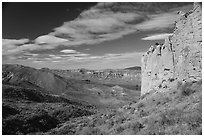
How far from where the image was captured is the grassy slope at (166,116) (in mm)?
13308

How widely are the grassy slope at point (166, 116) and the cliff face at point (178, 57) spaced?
1.33 metres

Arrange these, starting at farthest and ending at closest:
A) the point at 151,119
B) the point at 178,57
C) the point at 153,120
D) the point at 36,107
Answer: the point at 36,107, the point at 178,57, the point at 151,119, the point at 153,120

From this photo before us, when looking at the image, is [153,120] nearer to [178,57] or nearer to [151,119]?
[151,119]

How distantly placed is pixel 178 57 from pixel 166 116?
298 inches

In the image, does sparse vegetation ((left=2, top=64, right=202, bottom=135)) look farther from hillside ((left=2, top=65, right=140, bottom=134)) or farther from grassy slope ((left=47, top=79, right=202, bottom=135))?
hillside ((left=2, top=65, right=140, bottom=134))

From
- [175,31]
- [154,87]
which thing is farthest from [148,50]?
[175,31]

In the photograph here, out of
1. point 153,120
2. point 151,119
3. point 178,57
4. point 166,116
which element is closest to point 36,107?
point 178,57

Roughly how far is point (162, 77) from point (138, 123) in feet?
32.0

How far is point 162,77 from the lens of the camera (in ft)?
81.3

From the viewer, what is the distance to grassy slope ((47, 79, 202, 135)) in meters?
13.3

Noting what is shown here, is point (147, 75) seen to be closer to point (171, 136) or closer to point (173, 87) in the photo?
point (173, 87)

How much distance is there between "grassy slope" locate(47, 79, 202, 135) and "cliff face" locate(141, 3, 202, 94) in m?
1.33

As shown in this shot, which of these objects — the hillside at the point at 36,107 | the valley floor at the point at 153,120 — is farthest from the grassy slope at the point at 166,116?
the hillside at the point at 36,107

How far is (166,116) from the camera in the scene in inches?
619
